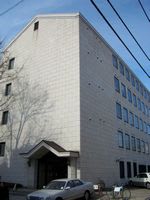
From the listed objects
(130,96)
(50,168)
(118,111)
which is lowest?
(50,168)

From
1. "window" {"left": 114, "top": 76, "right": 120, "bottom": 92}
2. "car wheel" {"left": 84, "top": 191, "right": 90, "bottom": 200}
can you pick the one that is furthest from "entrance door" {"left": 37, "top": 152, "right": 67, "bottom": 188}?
"window" {"left": 114, "top": 76, "right": 120, "bottom": 92}

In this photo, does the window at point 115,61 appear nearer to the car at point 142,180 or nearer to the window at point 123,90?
the window at point 123,90

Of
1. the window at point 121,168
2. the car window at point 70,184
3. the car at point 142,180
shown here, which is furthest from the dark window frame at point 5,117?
the car at point 142,180

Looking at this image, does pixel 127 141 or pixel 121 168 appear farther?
pixel 127 141

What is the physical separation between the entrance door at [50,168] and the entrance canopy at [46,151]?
35.3 inches

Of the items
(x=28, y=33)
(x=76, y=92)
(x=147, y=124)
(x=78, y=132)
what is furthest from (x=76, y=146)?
(x=147, y=124)

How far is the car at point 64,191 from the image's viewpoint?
557 inches

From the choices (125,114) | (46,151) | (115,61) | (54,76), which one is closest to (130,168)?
(125,114)

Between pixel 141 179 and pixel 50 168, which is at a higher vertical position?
pixel 50 168

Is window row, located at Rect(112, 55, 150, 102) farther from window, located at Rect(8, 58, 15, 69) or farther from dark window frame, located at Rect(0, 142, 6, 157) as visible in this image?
dark window frame, located at Rect(0, 142, 6, 157)

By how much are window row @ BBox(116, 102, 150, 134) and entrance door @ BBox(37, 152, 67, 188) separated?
397 inches

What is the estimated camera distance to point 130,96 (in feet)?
125

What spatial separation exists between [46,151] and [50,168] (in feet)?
9.27

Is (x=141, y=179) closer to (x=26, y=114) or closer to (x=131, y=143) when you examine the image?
(x=131, y=143)
